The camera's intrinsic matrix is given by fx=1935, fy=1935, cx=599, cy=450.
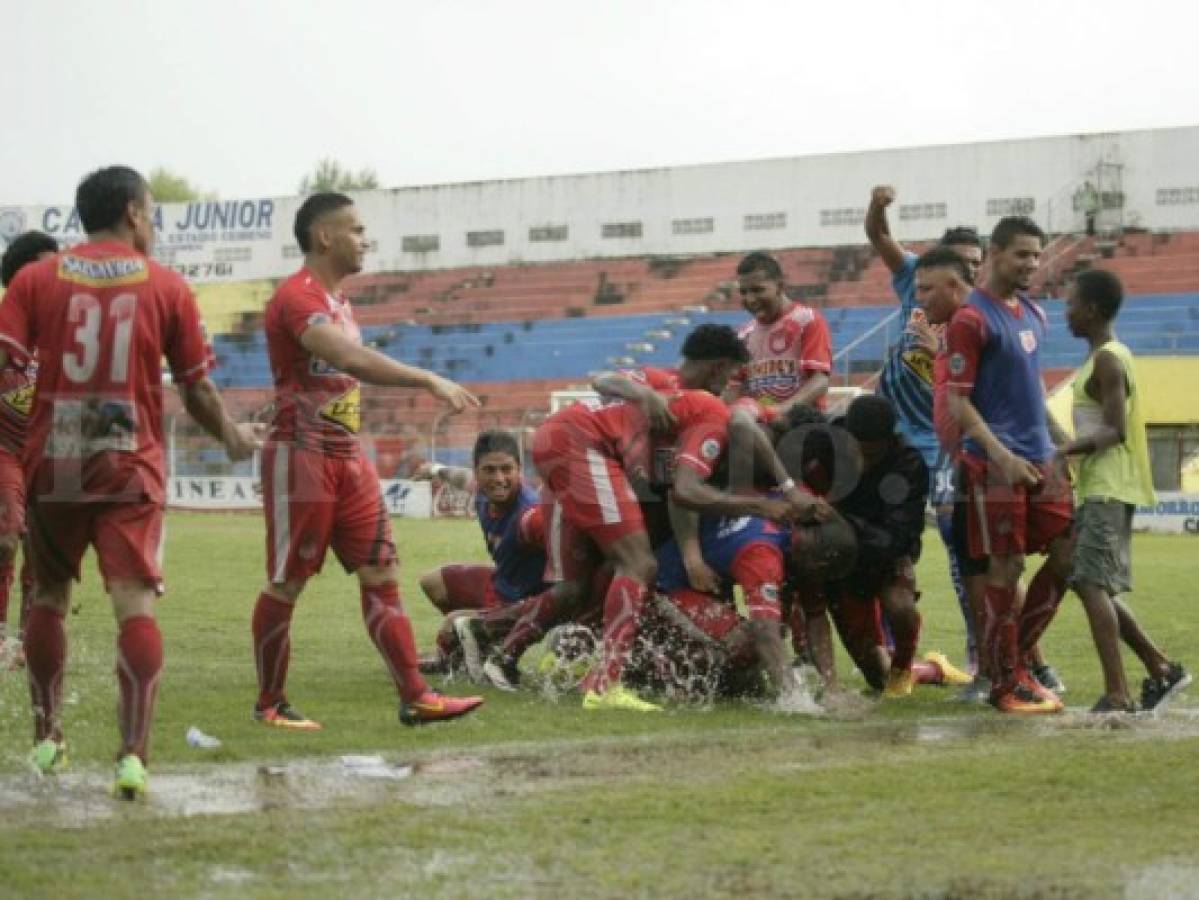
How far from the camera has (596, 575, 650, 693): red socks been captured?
8.91 metres

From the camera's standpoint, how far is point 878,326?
3888 cm

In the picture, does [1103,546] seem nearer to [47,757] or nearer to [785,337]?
[785,337]

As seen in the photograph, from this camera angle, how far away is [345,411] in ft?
26.5

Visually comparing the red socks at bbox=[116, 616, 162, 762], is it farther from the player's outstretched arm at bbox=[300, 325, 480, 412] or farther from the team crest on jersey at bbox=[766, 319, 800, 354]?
the team crest on jersey at bbox=[766, 319, 800, 354]

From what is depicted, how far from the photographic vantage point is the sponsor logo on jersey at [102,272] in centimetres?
654

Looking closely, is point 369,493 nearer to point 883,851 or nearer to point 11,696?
point 11,696

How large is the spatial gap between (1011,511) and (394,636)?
2869mm

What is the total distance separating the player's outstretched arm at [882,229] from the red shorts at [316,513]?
140 inches

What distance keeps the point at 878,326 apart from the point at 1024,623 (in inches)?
1181

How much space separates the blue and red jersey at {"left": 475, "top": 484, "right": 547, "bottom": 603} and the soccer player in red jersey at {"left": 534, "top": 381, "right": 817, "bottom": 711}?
264 millimetres

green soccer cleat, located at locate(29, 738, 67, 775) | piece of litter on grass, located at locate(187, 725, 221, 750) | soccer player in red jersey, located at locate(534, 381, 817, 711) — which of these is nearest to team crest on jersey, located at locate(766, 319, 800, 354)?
soccer player in red jersey, located at locate(534, 381, 817, 711)

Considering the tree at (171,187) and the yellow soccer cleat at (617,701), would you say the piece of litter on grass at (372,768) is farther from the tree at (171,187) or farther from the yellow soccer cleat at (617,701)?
the tree at (171,187)

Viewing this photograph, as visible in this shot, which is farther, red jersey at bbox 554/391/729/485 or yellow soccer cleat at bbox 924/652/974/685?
yellow soccer cleat at bbox 924/652/974/685

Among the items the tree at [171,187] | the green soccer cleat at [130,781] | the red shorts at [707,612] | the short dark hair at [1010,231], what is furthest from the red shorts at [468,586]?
the tree at [171,187]
